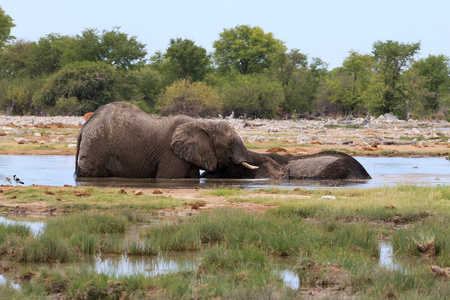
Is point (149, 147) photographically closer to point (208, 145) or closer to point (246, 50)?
point (208, 145)

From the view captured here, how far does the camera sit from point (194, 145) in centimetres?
1503

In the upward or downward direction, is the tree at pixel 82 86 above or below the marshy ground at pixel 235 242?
above

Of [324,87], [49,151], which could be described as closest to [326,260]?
[49,151]

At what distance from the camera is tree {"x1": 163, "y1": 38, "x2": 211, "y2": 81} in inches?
2589

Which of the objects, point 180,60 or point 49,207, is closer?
point 49,207

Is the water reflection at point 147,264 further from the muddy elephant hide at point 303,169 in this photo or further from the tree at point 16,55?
the tree at point 16,55

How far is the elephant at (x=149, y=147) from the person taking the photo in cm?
1504

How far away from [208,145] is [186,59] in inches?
2075

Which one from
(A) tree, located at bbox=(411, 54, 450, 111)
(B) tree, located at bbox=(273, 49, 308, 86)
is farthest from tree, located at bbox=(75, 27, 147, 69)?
(A) tree, located at bbox=(411, 54, 450, 111)

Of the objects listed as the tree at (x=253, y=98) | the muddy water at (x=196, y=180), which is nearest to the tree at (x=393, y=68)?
the tree at (x=253, y=98)

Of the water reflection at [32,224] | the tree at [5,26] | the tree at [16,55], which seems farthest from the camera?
the tree at [16,55]

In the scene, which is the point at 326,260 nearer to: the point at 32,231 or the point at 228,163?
the point at 32,231

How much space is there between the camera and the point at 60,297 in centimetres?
536

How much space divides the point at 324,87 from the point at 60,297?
70947 millimetres
